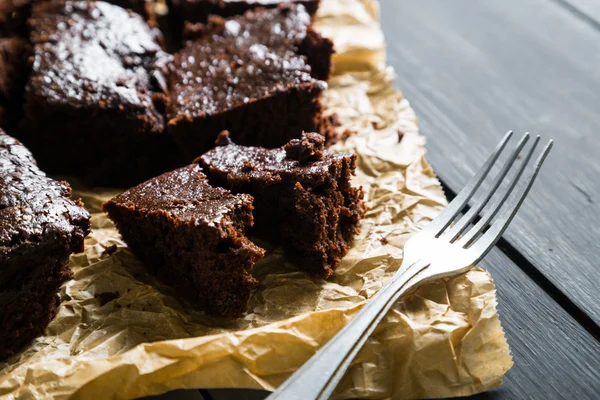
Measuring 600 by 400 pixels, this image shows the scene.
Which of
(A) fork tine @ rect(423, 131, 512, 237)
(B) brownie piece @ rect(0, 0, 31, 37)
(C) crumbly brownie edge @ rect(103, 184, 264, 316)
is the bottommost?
(C) crumbly brownie edge @ rect(103, 184, 264, 316)

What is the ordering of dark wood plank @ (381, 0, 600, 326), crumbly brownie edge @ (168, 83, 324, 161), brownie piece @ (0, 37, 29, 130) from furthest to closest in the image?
brownie piece @ (0, 37, 29, 130) < crumbly brownie edge @ (168, 83, 324, 161) < dark wood plank @ (381, 0, 600, 326)

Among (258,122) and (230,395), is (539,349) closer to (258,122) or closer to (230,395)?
(230,395)

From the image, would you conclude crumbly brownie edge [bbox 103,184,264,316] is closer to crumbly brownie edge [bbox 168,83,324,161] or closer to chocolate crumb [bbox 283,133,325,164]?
chocolate crumb [bbox 283,133,325,164]

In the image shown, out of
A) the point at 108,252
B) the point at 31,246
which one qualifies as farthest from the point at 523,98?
the point at 31,246

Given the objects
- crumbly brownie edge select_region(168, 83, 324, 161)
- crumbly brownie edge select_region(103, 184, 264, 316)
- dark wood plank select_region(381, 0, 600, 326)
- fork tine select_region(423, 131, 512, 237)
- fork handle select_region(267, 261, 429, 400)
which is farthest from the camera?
Result: crumbly brownie edge select_region(168, 83, 324, 161)

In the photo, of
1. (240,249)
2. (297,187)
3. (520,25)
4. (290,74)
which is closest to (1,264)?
(240,249)

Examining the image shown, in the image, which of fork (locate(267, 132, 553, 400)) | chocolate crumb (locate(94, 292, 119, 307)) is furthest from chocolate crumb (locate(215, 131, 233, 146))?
fork (locate(267, 132, 553, 400))
